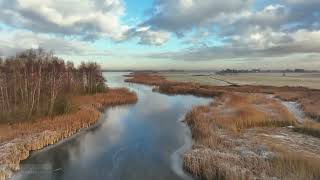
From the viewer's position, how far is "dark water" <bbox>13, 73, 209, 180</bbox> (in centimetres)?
1422

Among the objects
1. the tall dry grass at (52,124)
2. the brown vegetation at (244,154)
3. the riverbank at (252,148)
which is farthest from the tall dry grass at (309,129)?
the tall dry grass at (52,124)

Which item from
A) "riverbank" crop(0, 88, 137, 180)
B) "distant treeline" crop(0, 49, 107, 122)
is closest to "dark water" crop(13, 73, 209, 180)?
"riverbank" crop(0, 88, 137, 180)

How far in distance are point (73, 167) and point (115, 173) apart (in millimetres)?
2354

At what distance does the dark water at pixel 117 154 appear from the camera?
14.2m

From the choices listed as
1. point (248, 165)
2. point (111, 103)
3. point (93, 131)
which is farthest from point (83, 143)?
point (111, 103)

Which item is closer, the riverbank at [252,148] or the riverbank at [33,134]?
the riverbank at [252,148]

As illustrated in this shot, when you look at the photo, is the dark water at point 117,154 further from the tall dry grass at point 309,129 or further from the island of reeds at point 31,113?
the tall dry grass at point 309,129

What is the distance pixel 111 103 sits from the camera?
139 feet

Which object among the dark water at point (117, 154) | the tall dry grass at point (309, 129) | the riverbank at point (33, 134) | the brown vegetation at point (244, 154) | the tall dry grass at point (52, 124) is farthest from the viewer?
the tall dry grass at point (309, 129)

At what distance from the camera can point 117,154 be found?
17688 mm

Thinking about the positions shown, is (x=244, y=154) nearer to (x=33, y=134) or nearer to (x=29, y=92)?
(x=33, y=134)

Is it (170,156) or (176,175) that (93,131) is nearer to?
(170,156)

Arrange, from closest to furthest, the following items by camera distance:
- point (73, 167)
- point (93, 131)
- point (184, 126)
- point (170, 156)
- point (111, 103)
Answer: point (73, 167) → point (170, 156) → point (93, 131) → point (184, 126) → point (111, 103)

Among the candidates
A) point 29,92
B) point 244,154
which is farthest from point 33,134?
point 244,154
